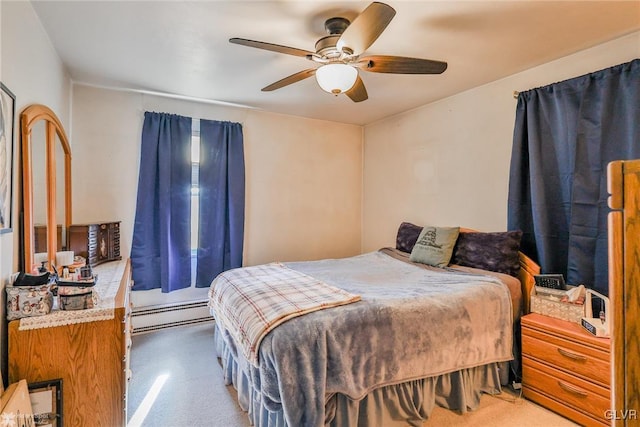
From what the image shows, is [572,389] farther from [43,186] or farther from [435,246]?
[43,186]

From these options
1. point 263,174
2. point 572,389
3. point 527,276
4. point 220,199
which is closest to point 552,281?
point 527,276

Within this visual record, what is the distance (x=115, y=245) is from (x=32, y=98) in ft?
5.10

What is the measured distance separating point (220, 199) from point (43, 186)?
178 cm

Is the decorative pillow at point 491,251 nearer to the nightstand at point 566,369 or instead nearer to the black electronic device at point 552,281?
the black electronic device at point 552,281

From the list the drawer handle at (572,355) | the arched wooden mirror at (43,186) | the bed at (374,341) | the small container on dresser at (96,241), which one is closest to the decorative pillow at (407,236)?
the bed at (374,341)

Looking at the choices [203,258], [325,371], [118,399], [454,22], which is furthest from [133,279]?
[454,22]

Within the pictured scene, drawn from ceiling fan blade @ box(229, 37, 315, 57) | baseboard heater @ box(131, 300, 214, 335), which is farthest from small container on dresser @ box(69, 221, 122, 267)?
ceiling fan blade @ box(229, 37, 315, 57)

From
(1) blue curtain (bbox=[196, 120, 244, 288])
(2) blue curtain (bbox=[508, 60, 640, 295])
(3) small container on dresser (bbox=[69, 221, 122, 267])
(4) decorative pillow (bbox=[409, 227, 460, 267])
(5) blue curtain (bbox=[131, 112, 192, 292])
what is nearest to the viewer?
(2) blue curtain (bbox=[508, 60, 640, 295])

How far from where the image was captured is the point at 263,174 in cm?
405

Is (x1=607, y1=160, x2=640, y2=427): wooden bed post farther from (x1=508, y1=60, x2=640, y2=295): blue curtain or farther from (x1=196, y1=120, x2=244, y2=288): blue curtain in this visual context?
(x1=196, y1=120, x2=244, y2=288): blue curtain

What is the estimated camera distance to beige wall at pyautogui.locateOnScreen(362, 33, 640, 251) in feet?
8.64

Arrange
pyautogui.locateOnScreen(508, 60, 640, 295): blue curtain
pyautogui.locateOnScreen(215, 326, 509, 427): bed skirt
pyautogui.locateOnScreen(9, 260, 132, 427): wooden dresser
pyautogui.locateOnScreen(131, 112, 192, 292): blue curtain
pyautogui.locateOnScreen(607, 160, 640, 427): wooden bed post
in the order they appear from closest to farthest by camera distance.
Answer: pyautogui.locateOnScreen(607, 160, 640, 427): wooden bed post, pyautogui.locateOnScreen(9, 260, 132, 427): wooden dresser, pyautogui.locateOnScreen(215, 326, 509, 427): bed skirt, pyautogui.locateOnScreen(508, 60, 640, 295): blue curtain, pyautogui.locateOnScreen(131, 112, 192, 292): blue curtain

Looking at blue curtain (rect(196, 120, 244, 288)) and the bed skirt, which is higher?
blue curtain (rect(196, 120, 244, 288))

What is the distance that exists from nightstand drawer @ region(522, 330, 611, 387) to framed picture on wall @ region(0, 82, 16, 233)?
3.14m
